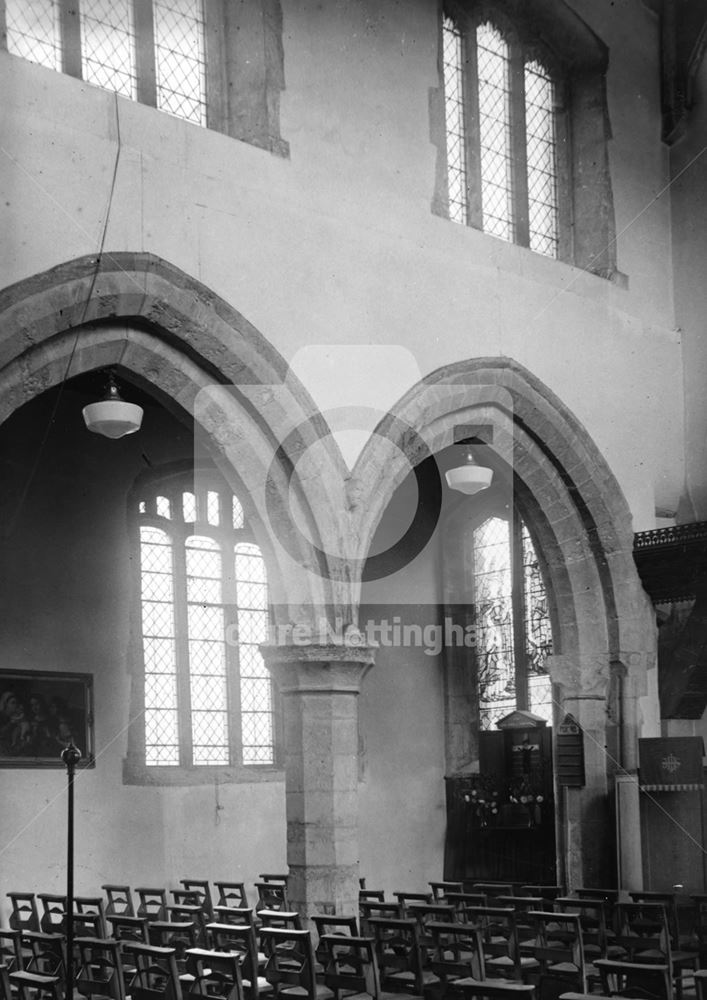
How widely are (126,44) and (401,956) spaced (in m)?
7.08

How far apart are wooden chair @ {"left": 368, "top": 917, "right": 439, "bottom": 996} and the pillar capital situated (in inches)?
104

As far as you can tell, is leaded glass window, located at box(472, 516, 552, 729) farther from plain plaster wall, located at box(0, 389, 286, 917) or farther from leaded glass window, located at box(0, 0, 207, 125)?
leaded glass window, located at box(0, 0, 207, 125)

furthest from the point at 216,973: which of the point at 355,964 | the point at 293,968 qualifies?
the point at 293,968

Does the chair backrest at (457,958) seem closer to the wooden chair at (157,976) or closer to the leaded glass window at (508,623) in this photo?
the wooden chair at (157,976)

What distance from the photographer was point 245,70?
36.4 feet

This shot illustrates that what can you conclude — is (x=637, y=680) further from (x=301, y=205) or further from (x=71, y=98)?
(x=71, y=98)

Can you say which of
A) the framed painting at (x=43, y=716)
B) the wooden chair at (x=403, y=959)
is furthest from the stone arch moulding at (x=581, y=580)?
the wooden chair at (x=403, y=959)

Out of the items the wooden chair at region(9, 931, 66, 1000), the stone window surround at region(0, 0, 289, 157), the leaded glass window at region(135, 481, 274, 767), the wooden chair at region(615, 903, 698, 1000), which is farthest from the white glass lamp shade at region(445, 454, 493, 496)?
the wooden chair at region(9, 931, 66, 1000)

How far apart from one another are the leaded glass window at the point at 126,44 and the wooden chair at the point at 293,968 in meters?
6.20

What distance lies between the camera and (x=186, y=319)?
10195mm

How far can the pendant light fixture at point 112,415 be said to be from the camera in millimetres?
10117

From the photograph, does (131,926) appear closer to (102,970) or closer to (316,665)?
(102,970)

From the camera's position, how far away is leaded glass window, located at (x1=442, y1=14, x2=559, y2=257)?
13.1 meters

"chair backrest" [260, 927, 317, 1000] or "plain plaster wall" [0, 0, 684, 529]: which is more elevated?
"plain plaster wall" [0, 0, 684, 529]
